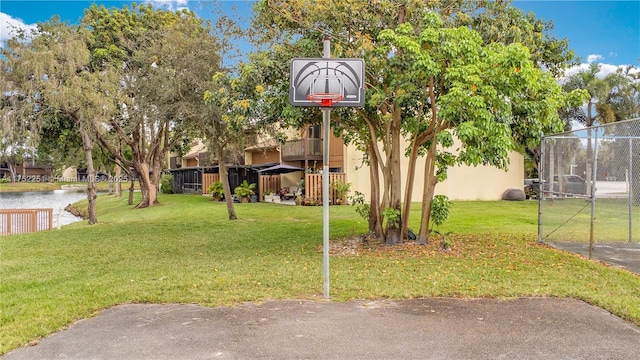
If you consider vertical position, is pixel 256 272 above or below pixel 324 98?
below

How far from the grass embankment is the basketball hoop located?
2.41 metres

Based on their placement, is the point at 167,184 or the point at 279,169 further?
the point at 167,184

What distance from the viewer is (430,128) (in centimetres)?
959

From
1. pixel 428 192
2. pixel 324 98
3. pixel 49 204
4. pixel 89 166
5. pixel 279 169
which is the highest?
pixel 324 98

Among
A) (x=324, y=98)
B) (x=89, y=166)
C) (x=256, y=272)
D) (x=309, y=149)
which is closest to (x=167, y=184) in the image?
(x=309, y=149)

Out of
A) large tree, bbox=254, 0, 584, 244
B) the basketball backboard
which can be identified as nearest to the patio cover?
large tree, bbox=254, 0, 584, 244

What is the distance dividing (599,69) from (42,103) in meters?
27.1

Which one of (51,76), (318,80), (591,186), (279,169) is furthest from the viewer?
(279,169)

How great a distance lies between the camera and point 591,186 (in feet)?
27.6

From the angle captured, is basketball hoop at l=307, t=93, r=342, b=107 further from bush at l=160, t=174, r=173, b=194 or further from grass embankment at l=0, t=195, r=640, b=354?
bush at l=160, t=174, r=173, b=194

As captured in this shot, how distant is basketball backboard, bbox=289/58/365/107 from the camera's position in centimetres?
582

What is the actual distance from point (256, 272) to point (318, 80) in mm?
3277

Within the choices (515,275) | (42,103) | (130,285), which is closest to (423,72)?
(515,275)

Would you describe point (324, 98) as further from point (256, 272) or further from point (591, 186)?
point (591, 186)
